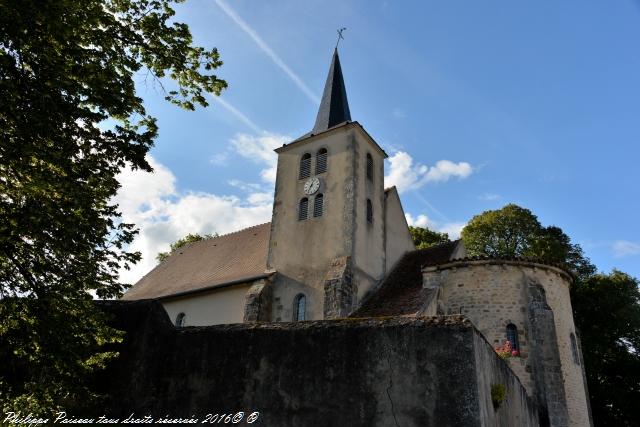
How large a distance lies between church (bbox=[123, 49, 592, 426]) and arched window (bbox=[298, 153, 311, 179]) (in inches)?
2.1

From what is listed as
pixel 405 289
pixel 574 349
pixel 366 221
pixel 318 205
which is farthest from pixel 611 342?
pixel 318 205

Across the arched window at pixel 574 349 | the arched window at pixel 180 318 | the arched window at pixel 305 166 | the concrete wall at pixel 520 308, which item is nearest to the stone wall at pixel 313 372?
the concrete wall at pixel 520 308

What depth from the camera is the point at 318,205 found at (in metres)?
20.8

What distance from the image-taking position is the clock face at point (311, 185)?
2117 centimetres

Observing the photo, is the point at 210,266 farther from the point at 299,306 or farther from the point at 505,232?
the point at 505,232

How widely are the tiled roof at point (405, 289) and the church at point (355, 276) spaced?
2.5 inches

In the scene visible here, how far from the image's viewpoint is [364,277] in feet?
62.9

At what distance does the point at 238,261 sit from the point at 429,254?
8.53m

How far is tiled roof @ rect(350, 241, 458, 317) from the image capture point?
54.9 feet

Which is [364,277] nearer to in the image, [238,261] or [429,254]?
[429,254]

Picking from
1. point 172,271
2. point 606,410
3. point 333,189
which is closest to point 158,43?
point 333,189

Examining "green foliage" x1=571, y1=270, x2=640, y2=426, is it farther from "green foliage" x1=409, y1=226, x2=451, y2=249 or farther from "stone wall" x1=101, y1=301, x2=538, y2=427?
"stone wall" x1=101, y1=301, x2=538, y2=427

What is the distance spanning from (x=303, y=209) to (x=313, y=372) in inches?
585

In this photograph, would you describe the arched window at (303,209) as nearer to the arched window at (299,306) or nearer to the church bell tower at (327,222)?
Answer: the church bell tower at (327,222)
